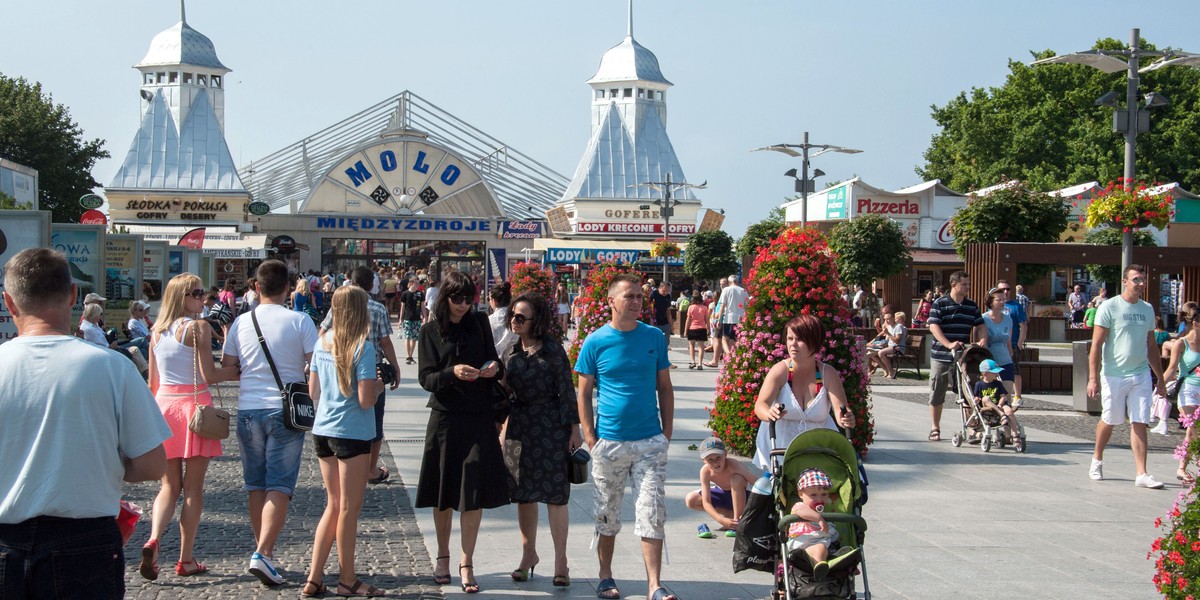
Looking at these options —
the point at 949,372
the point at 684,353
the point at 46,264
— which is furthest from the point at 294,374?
the point at 684,353

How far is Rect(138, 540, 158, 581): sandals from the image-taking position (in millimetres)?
6098

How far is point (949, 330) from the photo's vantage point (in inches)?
477

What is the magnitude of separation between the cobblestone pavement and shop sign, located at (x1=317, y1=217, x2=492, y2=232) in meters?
43.9

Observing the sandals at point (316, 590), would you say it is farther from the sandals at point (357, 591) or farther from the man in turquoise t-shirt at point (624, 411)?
the man in turquoise t-shirt at point (624, 411)

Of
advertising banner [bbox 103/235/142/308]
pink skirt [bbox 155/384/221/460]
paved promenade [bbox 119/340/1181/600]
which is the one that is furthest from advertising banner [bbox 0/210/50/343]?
advertising banner [bbox 103/235/142/308]

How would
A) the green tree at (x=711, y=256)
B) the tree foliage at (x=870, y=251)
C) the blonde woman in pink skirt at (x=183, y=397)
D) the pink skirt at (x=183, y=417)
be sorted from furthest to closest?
1. the green tree at (x=711, y=256)
2. the tree foliage at (x=870, y=251)
3. the pink skirt at (x=183, y=417)
4. the blonde woman in pink skirt at (x=183, y=397)

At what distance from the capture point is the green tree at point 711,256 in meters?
41.7

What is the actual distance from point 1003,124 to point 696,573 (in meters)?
50.2

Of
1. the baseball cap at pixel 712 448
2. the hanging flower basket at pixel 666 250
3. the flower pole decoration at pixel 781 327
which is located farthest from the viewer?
the hanging flower basket at pixel 666 250

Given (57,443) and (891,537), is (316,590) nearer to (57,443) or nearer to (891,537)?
(57,443)

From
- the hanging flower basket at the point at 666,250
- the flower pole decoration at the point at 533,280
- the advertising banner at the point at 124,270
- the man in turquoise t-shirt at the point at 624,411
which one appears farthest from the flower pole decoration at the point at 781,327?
the hanging flower basket at the point at 666,250

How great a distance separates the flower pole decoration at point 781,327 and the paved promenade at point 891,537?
0.56m

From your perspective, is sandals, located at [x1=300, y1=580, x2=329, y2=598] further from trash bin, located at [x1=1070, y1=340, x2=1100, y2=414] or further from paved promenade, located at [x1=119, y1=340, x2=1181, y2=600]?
trash bin, located at [x1=1070, y1=340, x2=1100, y2=414]

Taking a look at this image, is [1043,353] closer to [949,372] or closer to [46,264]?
[949,372]
